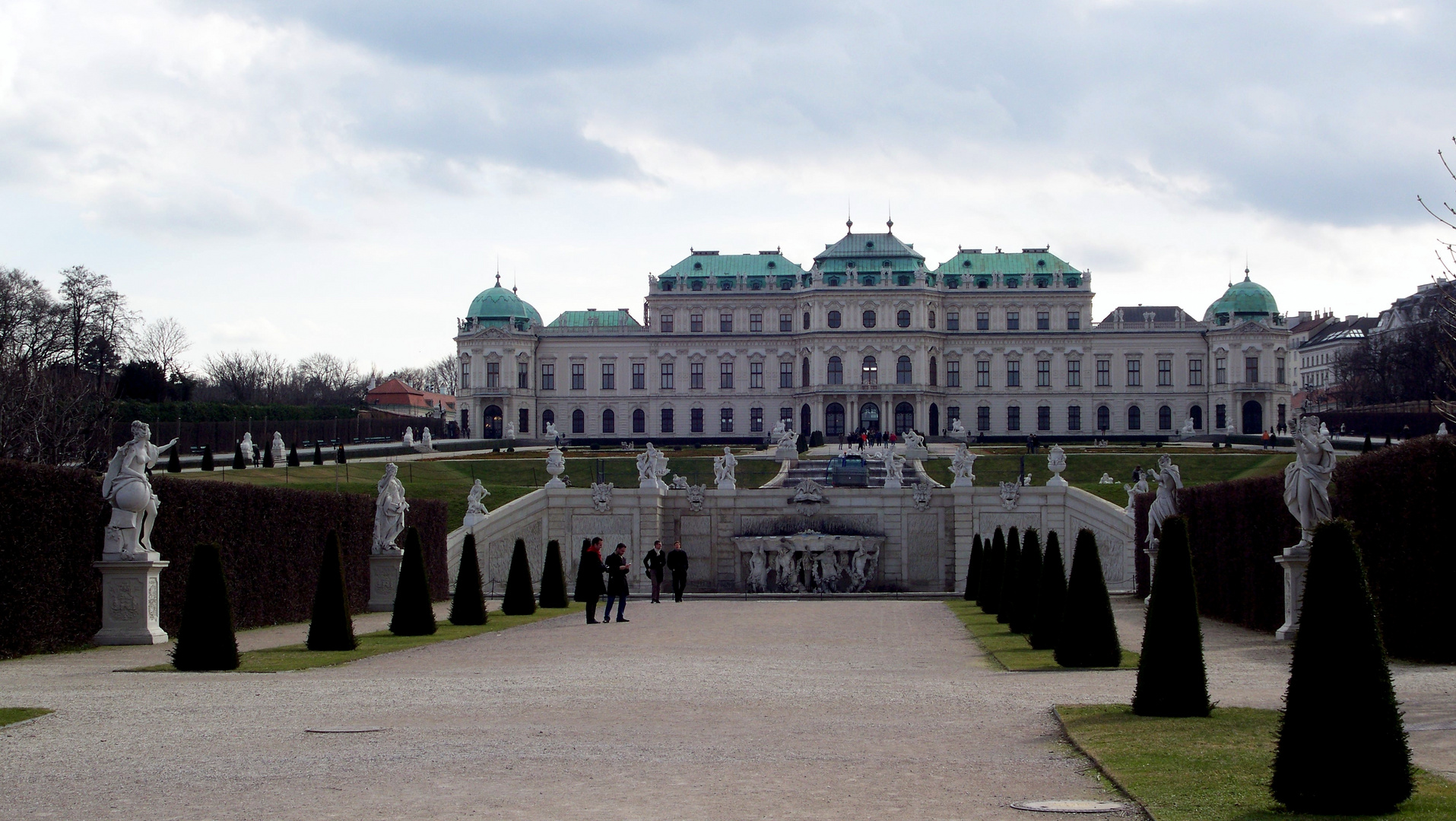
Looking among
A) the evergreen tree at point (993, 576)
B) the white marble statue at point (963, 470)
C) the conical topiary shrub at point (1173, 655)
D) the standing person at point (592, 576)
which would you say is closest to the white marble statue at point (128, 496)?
the standing person at point (592, 576)

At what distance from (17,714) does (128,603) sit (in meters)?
7.14

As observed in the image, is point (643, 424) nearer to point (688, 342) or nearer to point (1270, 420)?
point (688, 342)

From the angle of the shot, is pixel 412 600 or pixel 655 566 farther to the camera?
pixel 655 566

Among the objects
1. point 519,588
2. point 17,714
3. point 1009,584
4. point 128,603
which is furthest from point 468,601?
point 17,714

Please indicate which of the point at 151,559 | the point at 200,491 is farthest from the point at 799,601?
the point at 151,559

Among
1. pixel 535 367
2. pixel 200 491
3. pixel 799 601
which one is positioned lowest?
pixel 799 601

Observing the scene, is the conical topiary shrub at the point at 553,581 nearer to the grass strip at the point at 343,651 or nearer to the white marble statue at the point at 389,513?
the white marble statue at the point at 389,513

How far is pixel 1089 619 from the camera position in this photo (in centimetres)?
1463

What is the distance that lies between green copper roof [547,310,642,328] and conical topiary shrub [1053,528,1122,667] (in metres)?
82.5

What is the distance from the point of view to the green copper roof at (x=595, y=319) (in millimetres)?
96875

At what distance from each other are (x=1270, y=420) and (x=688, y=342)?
3637cm

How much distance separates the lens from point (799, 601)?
1280 inches

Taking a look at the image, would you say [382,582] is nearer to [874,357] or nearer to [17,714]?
Answer: [17,714]

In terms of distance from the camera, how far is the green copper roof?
9688 cm
